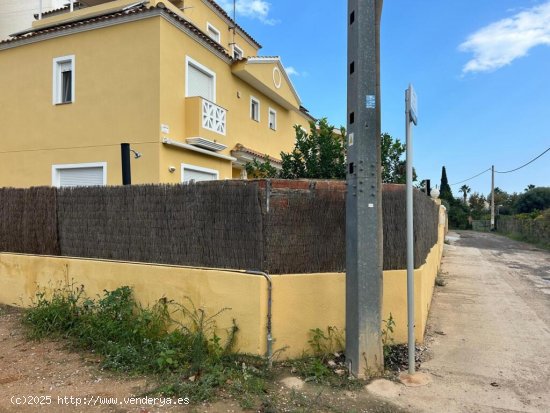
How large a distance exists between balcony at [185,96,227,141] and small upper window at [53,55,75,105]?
3.48 meters

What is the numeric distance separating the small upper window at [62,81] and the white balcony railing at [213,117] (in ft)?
12.7

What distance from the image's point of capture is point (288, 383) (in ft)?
12.8

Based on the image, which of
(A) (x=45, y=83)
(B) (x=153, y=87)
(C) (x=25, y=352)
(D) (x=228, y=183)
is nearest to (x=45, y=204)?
(C) (x=25, y=352)

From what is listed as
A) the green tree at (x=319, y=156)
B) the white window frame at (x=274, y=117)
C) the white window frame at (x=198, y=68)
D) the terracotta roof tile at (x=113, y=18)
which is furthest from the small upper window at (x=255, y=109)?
the green tree at (x=319, y=156)

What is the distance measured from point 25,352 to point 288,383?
309cm

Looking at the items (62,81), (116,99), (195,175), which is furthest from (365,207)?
(62,81)

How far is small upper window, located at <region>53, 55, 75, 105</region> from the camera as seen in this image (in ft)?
38.4

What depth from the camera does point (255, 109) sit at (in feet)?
52.5

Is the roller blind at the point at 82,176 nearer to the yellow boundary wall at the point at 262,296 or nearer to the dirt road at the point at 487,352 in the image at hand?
the yellow boundary wall at the point at 262,296

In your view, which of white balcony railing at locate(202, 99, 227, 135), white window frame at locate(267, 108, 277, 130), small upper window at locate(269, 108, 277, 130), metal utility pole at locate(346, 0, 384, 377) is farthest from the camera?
small upper window at locate(269, 108, 277, 130)

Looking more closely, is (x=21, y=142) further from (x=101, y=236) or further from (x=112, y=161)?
(x=101, y=236)

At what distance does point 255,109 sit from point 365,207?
12620 mm

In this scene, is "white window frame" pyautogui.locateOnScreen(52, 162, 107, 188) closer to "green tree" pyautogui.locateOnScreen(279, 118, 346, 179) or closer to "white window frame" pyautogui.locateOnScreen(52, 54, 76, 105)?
"white window frame" pyautogui.locateOnScreen(52, 54, 76, 105)

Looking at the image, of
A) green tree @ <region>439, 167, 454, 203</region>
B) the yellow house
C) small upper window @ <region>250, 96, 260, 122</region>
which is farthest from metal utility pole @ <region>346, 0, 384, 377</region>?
green tree @ <region>439, 167, 454, 203</region>
